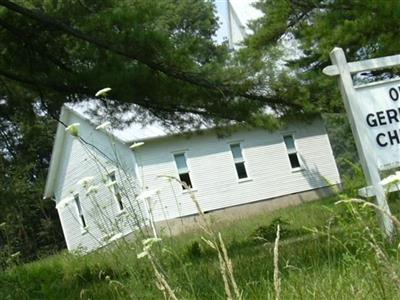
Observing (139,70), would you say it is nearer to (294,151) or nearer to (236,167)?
(236,167)

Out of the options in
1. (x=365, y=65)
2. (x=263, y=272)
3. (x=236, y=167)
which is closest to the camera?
(x=263, y=272)

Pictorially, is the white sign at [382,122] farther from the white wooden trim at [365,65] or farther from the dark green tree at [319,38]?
the dark green tree at [319,38]

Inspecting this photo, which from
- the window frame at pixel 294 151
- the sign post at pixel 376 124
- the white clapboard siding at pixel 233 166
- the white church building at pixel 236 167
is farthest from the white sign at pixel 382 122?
the window frame at pixel 294 151

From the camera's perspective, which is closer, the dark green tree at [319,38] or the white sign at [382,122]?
the white sign at [382,122]

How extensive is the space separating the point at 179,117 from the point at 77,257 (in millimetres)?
2195

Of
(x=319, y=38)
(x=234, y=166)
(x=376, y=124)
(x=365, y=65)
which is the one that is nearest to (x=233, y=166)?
(x=234, y=166)

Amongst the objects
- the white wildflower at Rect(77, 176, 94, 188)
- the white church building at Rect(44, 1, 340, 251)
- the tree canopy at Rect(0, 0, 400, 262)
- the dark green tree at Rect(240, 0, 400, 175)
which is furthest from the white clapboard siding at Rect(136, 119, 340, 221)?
the white wildflower at Rect(77, 176, 94, 188)

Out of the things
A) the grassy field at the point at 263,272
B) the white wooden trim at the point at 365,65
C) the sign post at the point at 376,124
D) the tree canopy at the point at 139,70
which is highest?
the tree canopy at the point at 139,70

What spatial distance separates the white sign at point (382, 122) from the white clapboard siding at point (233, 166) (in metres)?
18.5

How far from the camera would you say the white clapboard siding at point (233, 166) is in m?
24.3

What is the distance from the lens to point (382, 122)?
480 centimetres

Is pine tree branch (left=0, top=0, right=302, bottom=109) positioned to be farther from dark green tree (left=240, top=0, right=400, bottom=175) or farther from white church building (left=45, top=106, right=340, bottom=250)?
white church building (left=45, top=106, right=340, bottom=250)

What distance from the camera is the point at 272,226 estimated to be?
31.5 ft

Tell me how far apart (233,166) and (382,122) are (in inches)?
812
